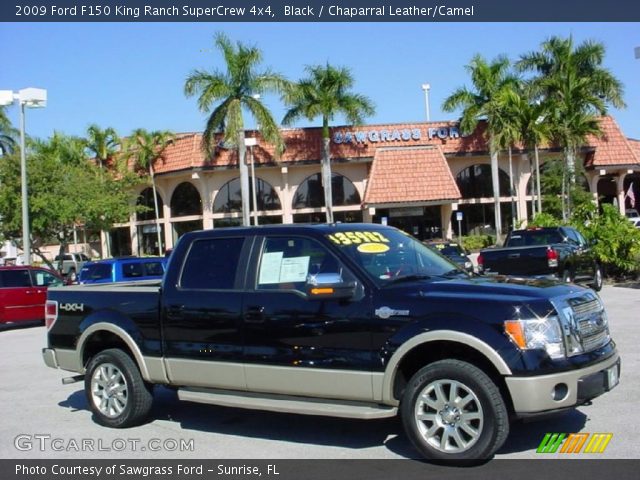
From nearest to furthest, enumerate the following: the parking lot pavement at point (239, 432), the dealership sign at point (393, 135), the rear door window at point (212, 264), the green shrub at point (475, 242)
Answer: the parking lot pavement at point (239, 432)
the rear door window at point (212, 264)
the green shrub at point (475, 242)
the dealership sign at point (393, 135)

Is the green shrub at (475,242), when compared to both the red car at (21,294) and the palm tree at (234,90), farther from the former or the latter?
the red car at (21,294)

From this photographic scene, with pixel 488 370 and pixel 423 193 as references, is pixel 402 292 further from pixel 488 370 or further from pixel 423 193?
pixel 423 193

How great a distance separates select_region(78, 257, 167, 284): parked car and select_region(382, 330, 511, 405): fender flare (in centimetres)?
1327

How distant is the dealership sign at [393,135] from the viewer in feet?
138

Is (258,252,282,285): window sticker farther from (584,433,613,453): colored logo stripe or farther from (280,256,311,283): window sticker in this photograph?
(584,433,613,453): colored logo stripe

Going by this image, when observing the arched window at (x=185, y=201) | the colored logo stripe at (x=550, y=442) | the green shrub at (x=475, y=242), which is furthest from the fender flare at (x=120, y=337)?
the arched window at (x=185, y=201)

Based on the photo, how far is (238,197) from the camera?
43.6m

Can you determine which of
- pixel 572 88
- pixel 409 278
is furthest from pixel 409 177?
pixel 409 278

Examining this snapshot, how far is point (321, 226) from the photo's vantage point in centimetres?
656

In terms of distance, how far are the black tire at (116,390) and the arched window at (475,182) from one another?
3917cm

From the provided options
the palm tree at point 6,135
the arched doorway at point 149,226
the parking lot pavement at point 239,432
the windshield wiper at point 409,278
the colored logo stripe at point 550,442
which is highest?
the palm tree at point 6,135

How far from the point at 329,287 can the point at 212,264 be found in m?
1.53

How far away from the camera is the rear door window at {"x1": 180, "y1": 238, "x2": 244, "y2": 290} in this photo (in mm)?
6602

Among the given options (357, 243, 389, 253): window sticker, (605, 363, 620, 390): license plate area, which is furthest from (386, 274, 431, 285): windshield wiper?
(605, 363, 620, 390): license plate area
